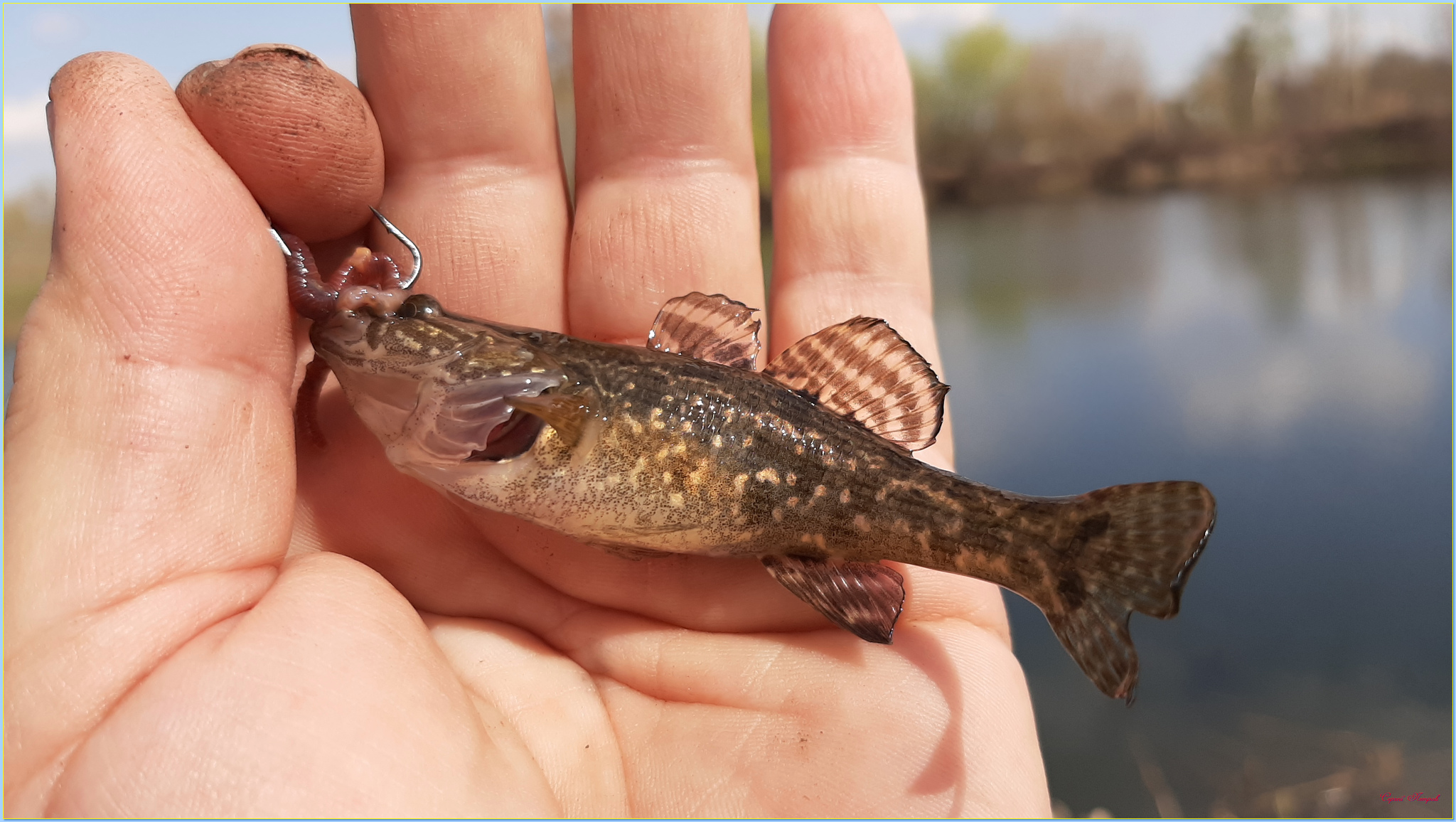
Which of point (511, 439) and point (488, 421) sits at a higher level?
point (488, 421)

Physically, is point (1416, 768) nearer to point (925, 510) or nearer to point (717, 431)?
point (925, 510)

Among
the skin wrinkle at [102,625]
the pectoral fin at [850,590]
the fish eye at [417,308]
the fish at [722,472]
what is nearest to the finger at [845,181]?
the fish at [722,472]

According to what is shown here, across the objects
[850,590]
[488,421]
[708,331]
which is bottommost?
[850,590]

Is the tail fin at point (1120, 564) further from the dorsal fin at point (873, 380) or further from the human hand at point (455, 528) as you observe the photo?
the dorsal fin at point (873, 380)

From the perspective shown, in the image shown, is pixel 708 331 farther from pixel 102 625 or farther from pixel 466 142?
pixel 102 625

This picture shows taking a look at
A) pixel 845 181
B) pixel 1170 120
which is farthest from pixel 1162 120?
pixel 845 181

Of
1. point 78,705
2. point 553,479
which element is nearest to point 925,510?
→ point 553,479
